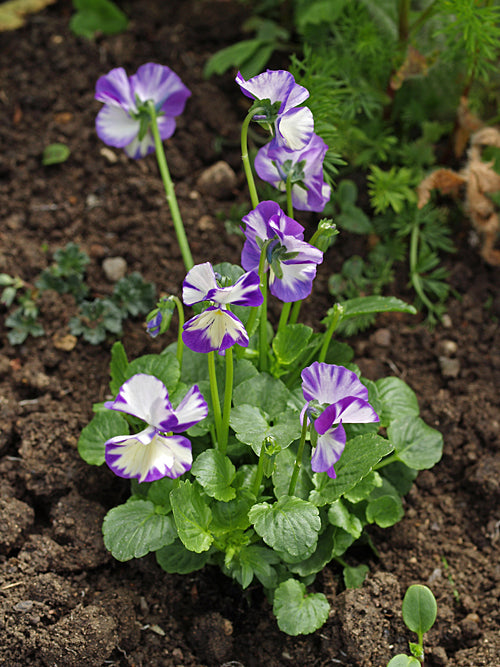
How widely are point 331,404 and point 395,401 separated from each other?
1.71ft

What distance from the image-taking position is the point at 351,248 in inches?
101

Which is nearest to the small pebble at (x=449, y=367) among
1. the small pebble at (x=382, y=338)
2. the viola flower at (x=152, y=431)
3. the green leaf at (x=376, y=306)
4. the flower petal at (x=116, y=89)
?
Result: the small pebble at (x=382, y=338)

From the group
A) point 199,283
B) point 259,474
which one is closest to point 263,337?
point 259,474

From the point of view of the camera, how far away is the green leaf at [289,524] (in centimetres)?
154

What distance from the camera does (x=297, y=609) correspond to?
1.68 meters

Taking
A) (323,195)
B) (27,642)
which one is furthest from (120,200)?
(27,642)

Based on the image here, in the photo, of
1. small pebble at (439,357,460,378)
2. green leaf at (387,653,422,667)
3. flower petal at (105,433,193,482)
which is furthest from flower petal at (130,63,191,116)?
green leaf at (387,653,422,667)

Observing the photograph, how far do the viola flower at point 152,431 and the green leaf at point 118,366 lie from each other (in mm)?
412

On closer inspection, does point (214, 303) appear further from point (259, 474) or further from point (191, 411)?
point (259, 474)

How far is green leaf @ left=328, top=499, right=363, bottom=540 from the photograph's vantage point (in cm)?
171

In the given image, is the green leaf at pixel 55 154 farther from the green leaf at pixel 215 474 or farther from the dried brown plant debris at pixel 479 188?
the green leaf at pixel 215 474

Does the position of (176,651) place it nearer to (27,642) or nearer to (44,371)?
(27,642)

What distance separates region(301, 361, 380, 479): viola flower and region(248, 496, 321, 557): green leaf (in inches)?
5.7

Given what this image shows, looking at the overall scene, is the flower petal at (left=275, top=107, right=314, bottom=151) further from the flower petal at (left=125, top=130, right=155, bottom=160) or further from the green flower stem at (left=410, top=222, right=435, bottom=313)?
the green flower stem at (left=410, top=222, right=435, bottom=313)
